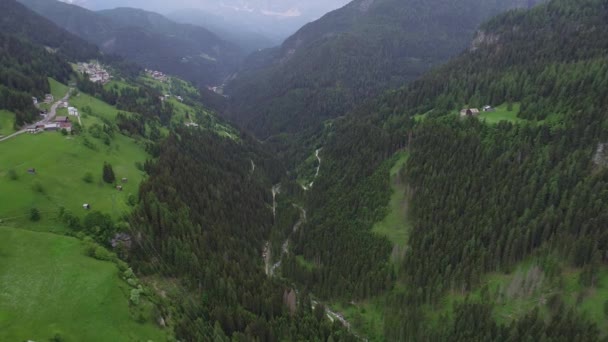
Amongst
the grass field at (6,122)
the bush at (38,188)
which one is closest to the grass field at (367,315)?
the bush at (38,188)

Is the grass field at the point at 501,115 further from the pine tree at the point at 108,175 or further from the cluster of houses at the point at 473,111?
the pine tree at the point at 108,175

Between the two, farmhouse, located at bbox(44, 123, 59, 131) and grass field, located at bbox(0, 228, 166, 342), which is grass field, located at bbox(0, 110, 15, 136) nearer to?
farmhouse, located at bbox(44, 123, 59, 131)

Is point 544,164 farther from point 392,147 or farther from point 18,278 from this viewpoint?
point 18,278

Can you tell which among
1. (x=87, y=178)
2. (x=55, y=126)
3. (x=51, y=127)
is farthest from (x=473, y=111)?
(x=51, y=127)

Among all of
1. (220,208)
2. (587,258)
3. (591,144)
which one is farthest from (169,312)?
(591,144)

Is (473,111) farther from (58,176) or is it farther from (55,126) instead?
(55,126)

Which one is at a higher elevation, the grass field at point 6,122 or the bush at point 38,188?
the grass field at point 6,122
